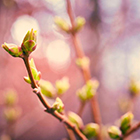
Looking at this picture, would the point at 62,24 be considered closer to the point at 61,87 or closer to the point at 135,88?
the point at 61,87

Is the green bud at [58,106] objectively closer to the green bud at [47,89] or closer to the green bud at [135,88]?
the green bud at [47,89]

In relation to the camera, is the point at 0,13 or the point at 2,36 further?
the point at 0,13

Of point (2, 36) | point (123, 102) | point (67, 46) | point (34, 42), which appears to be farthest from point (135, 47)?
point (34, 42)

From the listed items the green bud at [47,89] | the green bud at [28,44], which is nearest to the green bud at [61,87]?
the green bud at [47,89]

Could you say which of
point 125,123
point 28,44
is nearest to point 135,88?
point 125,123

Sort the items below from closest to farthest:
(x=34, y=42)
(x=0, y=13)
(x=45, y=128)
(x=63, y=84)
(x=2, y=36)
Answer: (x=34, y=42) → (x=63, y=84) → (x=2, y=36) → (x=0, y=13) → (x=45, y=128)

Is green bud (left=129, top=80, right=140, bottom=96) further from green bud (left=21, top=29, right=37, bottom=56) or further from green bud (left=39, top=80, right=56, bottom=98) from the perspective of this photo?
green bud (left=21, top=29, right=37, bottom=56)

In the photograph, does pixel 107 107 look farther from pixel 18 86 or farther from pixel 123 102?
pixel 123 102
